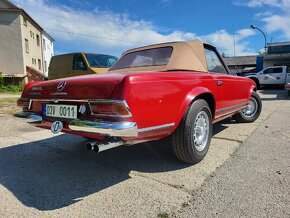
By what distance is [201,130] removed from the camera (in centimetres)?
367

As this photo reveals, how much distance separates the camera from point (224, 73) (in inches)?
184

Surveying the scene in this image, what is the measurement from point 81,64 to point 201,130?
24.1ft

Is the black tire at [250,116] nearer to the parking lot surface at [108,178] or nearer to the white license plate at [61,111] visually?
the parking lot surface at [108,178]

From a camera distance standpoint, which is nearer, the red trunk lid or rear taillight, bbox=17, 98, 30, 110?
the red trunk lid

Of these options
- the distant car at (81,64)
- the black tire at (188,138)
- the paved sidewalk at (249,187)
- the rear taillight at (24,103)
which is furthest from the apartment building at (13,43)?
the paved sidewalk at (249,187)

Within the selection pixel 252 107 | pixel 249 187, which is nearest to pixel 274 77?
pixel 252 107

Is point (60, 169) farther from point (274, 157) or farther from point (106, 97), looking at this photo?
point (274, 157)

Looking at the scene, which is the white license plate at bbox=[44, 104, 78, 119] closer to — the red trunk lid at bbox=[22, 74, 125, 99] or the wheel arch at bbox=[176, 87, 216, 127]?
the red trunk lid at bbox=[22, 74, 125, 99]

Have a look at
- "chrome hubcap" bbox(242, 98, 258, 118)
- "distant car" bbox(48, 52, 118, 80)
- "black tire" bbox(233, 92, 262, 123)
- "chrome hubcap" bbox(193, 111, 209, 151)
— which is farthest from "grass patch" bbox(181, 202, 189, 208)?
"distant car" bbox(48, 52, 118, 80)

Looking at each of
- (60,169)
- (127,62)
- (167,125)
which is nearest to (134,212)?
(167,125)

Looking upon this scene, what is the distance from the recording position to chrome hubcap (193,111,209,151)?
357 centimetres

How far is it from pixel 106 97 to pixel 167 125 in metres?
0.75

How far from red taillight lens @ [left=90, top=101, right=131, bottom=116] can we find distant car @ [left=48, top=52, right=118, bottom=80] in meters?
7.09

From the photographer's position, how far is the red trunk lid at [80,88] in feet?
8.78
